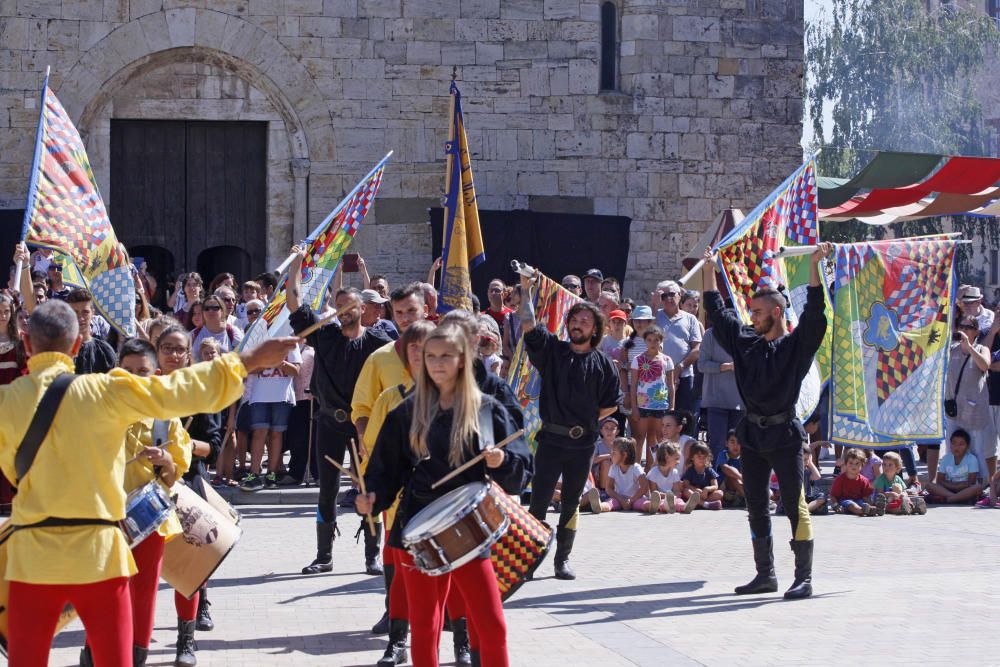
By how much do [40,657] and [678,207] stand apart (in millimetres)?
15363

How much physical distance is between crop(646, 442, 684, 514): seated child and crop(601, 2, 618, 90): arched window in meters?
8.07

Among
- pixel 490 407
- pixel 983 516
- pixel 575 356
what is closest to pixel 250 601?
pixel 575 356

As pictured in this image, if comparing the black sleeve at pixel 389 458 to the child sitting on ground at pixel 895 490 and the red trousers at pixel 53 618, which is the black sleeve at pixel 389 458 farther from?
the child sitting on ground at pixel 895 490

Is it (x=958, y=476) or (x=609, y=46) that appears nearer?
(x=958, y=476)

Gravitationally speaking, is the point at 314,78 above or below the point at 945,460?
above

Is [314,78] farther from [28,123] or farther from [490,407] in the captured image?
[490,407]

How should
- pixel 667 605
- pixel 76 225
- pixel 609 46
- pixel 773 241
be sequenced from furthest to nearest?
1. pixel 609 46
2. pixel 773 241
3. pixel 76 225
4. pixel 667 605

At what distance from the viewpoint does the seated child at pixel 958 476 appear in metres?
13.5

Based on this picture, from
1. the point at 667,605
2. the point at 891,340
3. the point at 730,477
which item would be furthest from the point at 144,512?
the point at 730,477

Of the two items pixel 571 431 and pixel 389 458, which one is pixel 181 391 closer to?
pixel 389 458

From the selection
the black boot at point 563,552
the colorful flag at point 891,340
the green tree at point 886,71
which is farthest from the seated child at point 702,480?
the green tree at point 886,71

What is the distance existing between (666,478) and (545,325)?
111 inches

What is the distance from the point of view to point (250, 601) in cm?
858

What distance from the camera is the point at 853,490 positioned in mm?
12797
